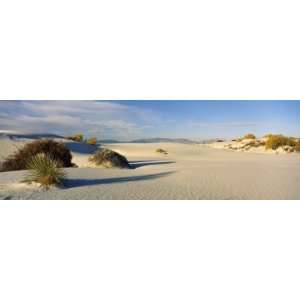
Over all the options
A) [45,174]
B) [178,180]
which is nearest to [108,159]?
[178,180]

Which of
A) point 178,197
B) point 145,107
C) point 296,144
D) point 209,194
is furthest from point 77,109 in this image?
point 296,144

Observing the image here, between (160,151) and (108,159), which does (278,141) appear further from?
(108,159)

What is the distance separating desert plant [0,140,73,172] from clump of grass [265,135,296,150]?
484 cm

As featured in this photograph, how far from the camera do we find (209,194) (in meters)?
5.57

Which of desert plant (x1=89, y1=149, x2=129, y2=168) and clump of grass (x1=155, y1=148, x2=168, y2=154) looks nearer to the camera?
desert plant (x1=89, y1=149, x2=129, y2=168)

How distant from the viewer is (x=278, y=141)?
7309 mm

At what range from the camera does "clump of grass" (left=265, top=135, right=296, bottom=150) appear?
6.96m

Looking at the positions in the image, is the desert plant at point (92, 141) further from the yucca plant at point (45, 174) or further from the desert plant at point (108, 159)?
the yucca plant at point (45, 174)

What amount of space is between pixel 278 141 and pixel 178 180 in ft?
8.82

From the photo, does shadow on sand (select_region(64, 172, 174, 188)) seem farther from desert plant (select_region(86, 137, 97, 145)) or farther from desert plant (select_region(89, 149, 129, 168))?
desert plant (select_region(89, 149, 129, 168))

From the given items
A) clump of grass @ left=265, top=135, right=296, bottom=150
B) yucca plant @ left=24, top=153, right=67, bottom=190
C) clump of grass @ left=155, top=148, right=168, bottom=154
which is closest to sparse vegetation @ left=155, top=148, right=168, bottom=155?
clump of grass @ left=155, top=148, right=168, bottom=154
